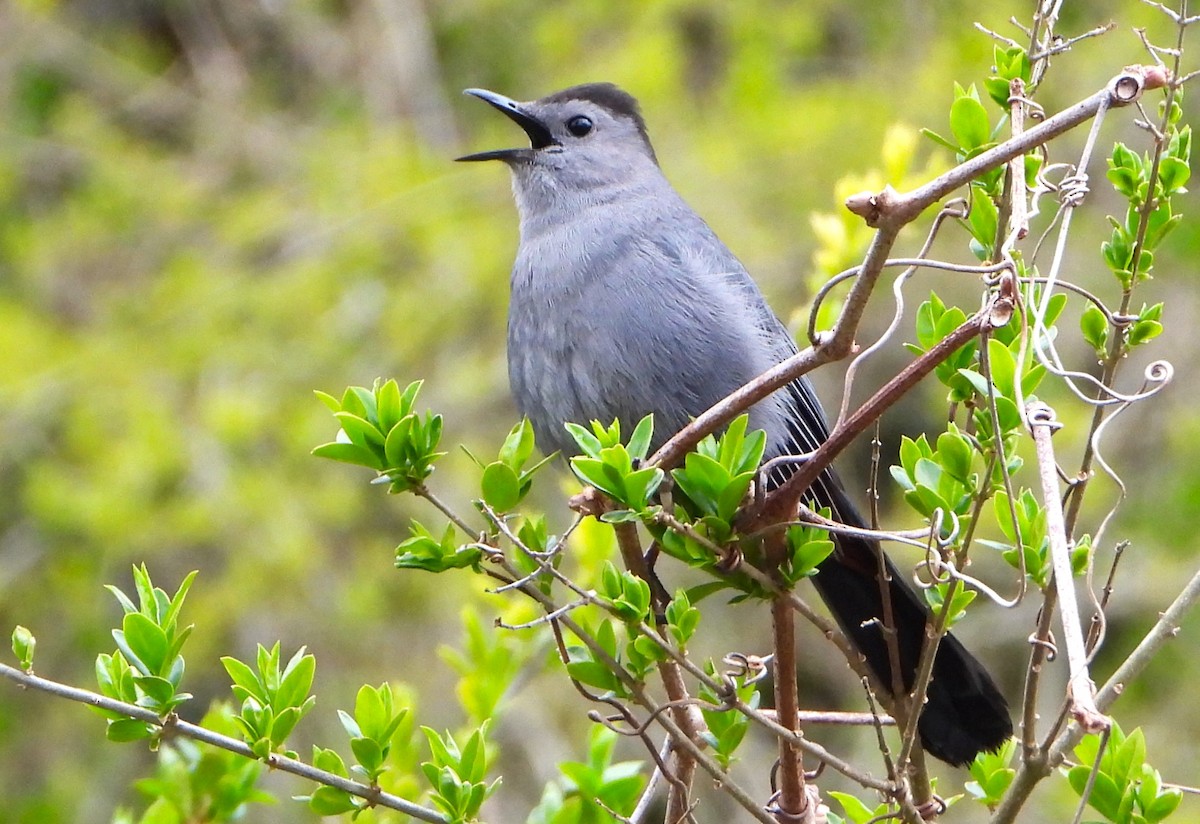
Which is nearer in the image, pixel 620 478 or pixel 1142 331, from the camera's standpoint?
pixel 620 478

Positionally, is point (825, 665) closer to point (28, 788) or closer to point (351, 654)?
point (351, 654)

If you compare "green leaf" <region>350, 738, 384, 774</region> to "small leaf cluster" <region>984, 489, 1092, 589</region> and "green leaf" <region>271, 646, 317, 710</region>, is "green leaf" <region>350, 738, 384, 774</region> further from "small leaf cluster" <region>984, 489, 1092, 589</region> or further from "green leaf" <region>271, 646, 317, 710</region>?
"small leaf cluster" <region>984, 489, 1092, 589</region>

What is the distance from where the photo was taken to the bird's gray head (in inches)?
142

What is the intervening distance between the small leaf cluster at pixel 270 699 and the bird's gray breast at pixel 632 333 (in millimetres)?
1061

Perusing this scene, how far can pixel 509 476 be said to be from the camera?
1908 millimetres

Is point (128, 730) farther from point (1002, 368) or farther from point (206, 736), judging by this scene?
point (1002, 368)

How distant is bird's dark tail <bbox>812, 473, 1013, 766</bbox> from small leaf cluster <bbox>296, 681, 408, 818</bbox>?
2.35ft

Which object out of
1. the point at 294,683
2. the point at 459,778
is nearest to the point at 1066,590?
the point at 459,778

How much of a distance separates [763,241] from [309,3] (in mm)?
2872

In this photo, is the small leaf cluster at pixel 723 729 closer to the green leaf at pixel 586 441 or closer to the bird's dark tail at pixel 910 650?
the bird's dark tail at pixel 910 650

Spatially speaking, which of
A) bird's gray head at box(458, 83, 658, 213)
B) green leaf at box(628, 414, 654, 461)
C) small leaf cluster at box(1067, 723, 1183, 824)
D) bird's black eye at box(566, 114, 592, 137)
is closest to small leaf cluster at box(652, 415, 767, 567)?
green leaf at box(628, 414, 654, 461)

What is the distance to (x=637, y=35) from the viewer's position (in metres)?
6.26

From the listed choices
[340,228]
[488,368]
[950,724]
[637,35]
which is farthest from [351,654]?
[950,724]

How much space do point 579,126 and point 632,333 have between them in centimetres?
106
